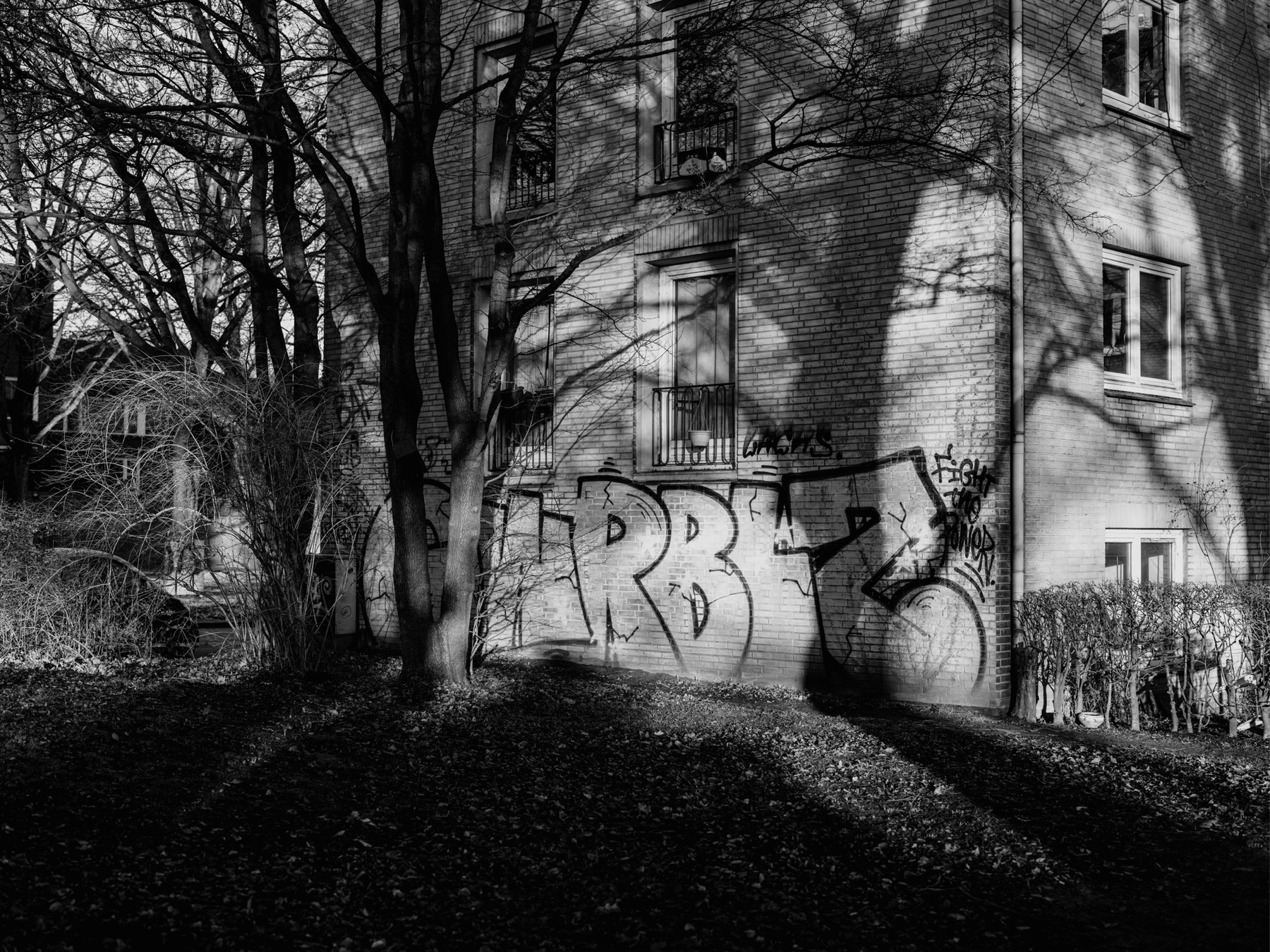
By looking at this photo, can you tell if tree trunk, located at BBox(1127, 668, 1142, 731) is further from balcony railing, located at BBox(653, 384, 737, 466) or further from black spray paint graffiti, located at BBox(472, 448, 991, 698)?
balcony railing, located at BBox(653, 384, 737, 466)

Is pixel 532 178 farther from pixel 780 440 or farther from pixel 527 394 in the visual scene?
pixel 780 440

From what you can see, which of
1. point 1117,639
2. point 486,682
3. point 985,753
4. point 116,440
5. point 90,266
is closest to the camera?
point 985,753

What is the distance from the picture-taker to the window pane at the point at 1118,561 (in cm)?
1330

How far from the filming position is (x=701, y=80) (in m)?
14.3

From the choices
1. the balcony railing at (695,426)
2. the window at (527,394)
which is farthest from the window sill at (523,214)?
the balcony railing at (695,426)

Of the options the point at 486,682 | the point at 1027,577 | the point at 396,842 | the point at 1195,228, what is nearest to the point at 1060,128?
the point at 1195,228

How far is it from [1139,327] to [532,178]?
7.46 meters

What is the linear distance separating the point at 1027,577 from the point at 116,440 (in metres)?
9.30

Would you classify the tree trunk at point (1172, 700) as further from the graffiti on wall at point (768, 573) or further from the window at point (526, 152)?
the window at point (526, 152)

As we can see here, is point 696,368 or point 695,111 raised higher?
point 695,111

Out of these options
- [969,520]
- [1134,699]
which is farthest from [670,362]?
[1134,699]

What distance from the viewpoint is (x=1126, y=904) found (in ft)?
19.2

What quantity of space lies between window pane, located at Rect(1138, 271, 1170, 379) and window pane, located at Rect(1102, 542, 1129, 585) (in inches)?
75.9

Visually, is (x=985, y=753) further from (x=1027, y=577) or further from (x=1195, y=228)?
(x=1195, y=228)
